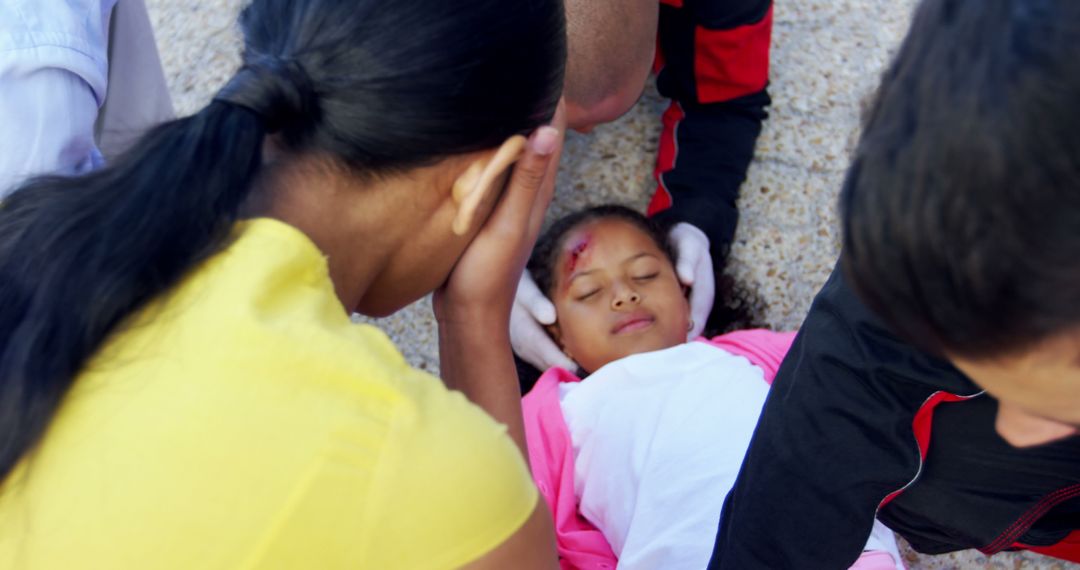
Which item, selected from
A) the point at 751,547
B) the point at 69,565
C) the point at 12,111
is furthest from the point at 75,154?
the point at 751,547

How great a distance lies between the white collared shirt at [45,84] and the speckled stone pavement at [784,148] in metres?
1.04

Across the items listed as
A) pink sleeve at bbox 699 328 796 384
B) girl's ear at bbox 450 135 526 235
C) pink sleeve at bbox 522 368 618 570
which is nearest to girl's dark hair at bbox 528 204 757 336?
pink sleeve at bbox 699 328 796 384

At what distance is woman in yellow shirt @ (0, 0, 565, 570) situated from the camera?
0.77 m

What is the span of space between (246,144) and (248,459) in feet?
0.91

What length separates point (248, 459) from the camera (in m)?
0.77

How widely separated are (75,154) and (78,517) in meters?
0.64

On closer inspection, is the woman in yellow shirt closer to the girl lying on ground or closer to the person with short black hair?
the person with short black hair

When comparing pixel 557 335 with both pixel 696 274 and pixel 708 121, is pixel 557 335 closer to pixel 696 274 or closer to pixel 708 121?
pixel 696 274

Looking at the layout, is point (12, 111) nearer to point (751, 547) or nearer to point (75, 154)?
point (75, 154)

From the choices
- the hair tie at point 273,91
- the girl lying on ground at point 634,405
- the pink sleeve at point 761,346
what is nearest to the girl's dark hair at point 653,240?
the girl lying on ground at point 634,405

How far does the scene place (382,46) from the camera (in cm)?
88

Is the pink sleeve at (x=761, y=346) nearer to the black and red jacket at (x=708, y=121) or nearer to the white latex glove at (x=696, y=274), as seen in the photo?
the white latex glove at (x=696, y=274)

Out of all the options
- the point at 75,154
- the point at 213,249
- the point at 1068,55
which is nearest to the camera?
the point at 1068,55

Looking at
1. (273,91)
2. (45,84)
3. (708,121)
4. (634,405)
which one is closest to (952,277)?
(273,91)
